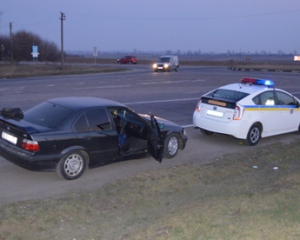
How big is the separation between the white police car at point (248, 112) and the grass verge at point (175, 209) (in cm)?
216

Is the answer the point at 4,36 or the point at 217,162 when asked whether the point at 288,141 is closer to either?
the point at 217,162

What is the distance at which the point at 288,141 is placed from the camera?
441 inches

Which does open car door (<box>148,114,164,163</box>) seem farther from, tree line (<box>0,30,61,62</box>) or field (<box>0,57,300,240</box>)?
tree line (<box>0,30,61,62</box>)

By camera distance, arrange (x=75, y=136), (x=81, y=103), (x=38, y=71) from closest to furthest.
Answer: (x=75, y=136) → (x=81, y=103) → (x=38, y=71)

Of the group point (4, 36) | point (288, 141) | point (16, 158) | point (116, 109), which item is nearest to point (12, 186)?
point (16, 158)

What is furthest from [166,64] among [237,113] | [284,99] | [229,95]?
[237,113]

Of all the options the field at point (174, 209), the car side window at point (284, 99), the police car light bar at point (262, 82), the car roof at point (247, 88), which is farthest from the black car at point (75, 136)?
the car side window at point (284, 99)

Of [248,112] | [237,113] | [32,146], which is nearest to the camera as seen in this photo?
[32,146]

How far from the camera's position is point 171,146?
8.91 metres

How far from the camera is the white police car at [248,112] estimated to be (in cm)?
1017

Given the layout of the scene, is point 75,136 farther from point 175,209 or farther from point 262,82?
point 262,82

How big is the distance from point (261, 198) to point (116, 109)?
126 inches

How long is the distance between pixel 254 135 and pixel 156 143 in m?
3.54

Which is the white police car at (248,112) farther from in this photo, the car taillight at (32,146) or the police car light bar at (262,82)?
the car taillight at (32,146)
